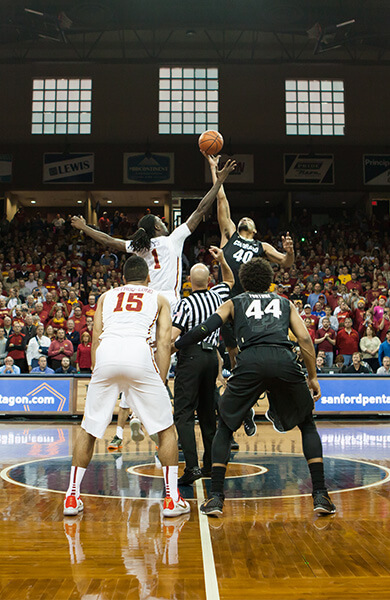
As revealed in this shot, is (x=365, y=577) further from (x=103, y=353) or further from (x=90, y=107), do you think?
(x=90, y=107)

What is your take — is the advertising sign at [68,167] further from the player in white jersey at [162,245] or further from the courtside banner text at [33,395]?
the player in white jersey at [162,245]

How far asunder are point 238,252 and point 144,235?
145cm

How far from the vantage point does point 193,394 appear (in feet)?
19.9

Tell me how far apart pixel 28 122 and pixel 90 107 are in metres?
3.12

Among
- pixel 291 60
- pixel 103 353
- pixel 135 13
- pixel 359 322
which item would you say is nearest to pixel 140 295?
pixel 103 353

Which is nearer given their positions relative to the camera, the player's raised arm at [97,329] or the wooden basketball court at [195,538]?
the wooden basketball court at [195,538]

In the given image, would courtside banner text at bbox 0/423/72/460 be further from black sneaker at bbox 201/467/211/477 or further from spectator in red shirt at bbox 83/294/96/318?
spectator in red shirt at bbox 83/294/96/318

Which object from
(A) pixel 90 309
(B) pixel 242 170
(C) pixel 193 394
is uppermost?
(B) pixel 242 170

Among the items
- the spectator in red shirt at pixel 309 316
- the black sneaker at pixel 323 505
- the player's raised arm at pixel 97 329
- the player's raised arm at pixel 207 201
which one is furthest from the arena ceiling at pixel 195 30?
the black sneaker at pixel 323 505

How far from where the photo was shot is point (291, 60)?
2662 centimetres

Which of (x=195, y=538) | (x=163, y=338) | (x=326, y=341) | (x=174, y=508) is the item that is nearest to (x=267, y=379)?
(x=163, y=338)

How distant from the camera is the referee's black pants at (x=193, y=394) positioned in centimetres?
600

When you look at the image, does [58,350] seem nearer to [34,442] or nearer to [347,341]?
[34,442]

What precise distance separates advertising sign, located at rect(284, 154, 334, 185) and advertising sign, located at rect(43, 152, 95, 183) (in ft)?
31.8
